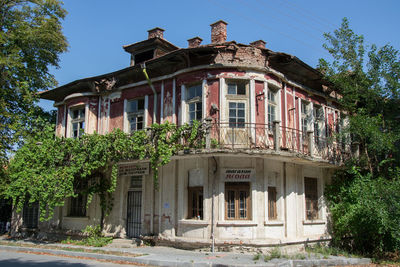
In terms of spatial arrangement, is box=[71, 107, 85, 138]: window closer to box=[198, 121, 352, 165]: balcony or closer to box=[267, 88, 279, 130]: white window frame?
box=[198, 121, 352, 165]: balcony

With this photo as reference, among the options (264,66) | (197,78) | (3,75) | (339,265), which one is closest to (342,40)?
(264,66)

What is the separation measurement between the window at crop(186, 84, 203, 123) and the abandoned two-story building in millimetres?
44

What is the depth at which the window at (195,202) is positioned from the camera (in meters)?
14.1

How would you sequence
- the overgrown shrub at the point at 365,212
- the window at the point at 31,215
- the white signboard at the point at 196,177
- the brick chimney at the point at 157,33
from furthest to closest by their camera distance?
the window at the point at 31,215
the brick chimney at the point at 157,33
the white signboard at the point at 196,177
the overgrown shrub at the point at 365,212

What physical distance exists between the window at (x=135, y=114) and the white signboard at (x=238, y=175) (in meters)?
4.88

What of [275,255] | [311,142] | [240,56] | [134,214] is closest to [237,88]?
[240,56]

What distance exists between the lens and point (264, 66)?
14.8 metres

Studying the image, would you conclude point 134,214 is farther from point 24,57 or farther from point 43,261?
point 24,57

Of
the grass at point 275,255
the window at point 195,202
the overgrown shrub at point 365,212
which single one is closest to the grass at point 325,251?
the overgrown shrub at point 365,212

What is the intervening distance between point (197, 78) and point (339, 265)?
8387 mm

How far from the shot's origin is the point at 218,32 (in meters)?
16.1

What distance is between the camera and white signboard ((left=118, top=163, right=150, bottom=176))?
1605 cm

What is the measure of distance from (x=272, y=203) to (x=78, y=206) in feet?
31.5

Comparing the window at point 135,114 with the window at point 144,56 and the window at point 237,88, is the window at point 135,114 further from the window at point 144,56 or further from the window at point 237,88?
the window at point 237,88
